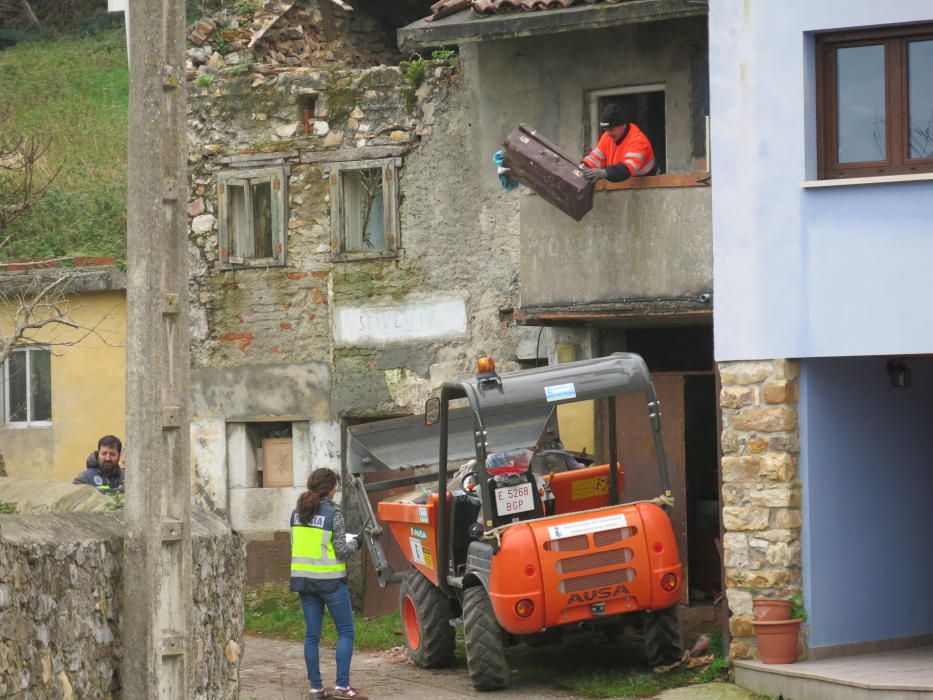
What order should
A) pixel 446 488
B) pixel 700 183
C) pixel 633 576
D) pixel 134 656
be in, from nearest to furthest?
pixel 134 656, pixel 633 576, pixel 446 488, pixel 700 183

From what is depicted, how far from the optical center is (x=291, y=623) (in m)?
16.1

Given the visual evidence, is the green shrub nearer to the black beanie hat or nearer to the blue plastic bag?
the black beanie hat

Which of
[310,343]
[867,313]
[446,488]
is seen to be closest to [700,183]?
[867,313]

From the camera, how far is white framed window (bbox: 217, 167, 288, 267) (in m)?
17.4

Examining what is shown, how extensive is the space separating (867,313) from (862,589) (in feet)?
7.29

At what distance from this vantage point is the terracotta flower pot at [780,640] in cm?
1159

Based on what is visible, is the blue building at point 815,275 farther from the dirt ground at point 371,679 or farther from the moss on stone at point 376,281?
the moss on stone at point 376,281

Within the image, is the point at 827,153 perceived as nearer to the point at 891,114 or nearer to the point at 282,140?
the point at 891,114

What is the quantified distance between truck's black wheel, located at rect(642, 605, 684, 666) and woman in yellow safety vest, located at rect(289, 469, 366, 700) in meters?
2.20

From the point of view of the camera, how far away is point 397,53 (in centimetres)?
2033

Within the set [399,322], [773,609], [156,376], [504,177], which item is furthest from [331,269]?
[156,376]

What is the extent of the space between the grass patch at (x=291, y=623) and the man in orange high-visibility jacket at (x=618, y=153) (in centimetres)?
473

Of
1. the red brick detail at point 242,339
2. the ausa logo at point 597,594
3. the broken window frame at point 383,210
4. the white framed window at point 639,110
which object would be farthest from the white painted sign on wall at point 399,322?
the ausa logo at point 597,594

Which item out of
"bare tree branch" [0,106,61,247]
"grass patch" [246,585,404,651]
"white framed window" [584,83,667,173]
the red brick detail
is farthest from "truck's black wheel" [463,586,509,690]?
the red brick detail
